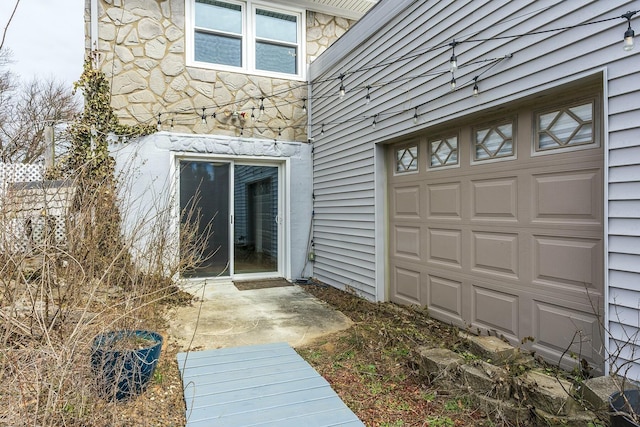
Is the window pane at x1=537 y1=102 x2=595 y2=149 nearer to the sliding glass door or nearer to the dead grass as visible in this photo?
the dead grass

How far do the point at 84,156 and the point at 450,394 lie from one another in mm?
5672

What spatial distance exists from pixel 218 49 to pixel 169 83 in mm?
1020

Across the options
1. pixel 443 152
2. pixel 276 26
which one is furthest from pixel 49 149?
pixel 443 152

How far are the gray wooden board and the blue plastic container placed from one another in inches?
10.5

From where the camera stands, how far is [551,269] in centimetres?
295

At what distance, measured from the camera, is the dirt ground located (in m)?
2.36

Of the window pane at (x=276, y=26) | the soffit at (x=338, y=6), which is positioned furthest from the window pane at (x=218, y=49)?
the soffit at (x=338, y=6)

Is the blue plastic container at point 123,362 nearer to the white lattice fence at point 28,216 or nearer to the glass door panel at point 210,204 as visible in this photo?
the white lattice fence at point 28,216

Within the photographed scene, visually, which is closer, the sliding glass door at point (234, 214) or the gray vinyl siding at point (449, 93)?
the gray vinyl siding at point (449, 93)

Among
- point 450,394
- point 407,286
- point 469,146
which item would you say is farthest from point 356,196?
point 450,394

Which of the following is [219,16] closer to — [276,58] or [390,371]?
[276,58]

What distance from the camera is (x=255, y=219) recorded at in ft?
22.5

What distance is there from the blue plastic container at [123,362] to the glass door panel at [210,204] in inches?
142

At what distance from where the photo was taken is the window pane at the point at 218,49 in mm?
6199
